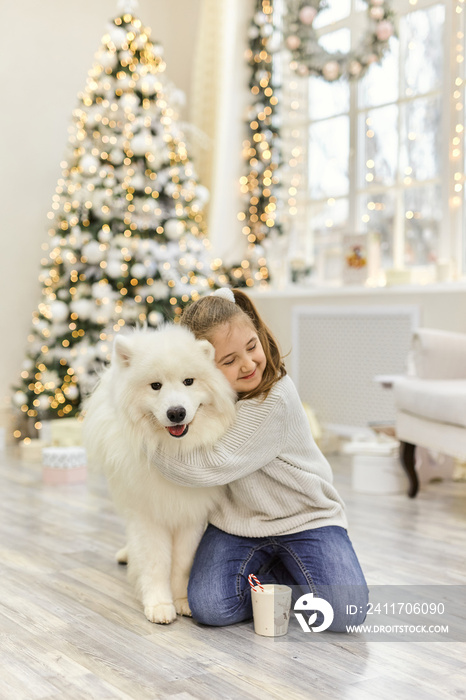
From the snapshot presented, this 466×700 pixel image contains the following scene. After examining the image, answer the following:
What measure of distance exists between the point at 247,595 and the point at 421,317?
8.24 feet

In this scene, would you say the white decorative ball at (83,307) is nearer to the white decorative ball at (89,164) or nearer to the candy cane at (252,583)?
the white decorative ball at (89,164)

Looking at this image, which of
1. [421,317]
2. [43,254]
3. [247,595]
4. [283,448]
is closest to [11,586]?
[247,595]

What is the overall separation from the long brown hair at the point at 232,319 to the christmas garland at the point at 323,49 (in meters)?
3.18

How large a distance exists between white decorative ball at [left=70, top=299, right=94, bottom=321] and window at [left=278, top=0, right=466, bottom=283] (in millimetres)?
1552

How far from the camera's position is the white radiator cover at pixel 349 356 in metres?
4.21

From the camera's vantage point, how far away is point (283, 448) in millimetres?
1881

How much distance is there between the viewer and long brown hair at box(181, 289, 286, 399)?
1858 millimetres

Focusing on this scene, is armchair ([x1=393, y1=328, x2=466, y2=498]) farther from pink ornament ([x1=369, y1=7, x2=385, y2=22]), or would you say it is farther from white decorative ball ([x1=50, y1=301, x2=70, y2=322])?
pink ornament ([x1=369, y1=7, x2=385, y2=22])

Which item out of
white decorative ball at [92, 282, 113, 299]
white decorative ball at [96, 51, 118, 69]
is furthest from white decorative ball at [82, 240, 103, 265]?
white decorative ball at [96, 51, 118, 69]

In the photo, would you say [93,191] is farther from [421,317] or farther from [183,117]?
[421,317]

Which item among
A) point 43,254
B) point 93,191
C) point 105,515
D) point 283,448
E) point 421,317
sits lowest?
point 105,515

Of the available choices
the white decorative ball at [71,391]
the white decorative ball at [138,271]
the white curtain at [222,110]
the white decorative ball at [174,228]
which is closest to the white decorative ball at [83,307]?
the white decorative ball at [138,271]

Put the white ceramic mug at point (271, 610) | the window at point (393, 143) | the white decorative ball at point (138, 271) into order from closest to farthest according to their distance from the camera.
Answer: the white ceramic mug at point (271, 610), the window at point (393, 143), the white decorative ball at point (138, 271)

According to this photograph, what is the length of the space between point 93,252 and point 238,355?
2.80 meters
